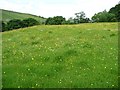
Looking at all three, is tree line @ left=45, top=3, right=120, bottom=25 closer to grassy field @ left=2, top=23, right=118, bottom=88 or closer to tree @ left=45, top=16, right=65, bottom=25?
tree @ left=45, top=16, right=65, bottom=25

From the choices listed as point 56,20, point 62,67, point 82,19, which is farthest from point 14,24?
point 62,67

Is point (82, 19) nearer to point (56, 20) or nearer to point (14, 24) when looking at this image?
point (56, 20)

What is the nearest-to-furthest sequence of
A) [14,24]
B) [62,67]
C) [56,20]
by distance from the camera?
[62,67] → [14,24] → [56,20]

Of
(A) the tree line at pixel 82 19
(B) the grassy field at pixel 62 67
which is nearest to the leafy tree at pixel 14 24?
(A) the tree line at pixel 82 19

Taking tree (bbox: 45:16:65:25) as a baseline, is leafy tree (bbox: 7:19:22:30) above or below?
below

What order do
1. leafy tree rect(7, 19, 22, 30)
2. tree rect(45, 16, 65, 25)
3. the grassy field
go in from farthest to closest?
tree rect(45, 16, 65, 25)
leafy tree rect(7, 19, 22, 30)
the grassy field

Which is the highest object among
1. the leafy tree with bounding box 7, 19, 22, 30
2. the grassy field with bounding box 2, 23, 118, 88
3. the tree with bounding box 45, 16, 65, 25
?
the tree with bounding box 45, 16, 65, 25

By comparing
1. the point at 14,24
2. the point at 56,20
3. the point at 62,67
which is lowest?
the point at 62,67

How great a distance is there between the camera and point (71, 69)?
18438 mm

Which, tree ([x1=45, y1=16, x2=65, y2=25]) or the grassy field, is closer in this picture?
the grassy field

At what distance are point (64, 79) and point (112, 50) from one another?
25.1 feet

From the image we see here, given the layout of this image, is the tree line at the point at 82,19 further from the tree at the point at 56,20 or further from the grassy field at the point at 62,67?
the grassy field at the point at 62,67

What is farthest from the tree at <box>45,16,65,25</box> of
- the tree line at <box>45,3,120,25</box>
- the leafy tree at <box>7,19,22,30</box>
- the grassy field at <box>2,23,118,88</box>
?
the grassy field at <box>2,23,118,88</box>

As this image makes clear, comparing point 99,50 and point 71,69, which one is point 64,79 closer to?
point 71,69
